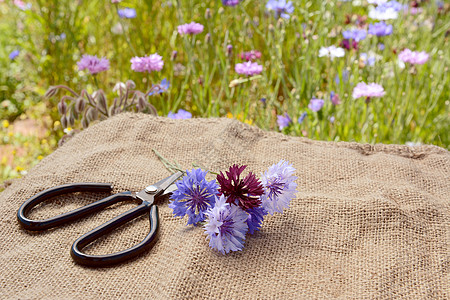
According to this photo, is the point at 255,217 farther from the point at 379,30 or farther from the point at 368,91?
the point at 379,30

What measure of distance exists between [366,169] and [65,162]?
0.69 meters

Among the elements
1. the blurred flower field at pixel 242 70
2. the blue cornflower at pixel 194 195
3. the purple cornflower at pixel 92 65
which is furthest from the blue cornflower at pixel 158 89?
the blue cornflower at pixel 194 195

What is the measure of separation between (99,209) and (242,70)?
0.79m

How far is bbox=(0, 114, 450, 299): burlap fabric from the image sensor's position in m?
0.70

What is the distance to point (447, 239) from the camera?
2.58 feet

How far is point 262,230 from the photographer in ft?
2.64

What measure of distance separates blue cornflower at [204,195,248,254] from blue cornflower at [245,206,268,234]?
0.02 m

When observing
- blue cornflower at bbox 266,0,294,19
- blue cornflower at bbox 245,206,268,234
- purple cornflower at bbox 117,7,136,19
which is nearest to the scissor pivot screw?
blue cornflower at bbox 245,206,268,234

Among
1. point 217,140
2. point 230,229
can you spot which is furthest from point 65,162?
point 230,229

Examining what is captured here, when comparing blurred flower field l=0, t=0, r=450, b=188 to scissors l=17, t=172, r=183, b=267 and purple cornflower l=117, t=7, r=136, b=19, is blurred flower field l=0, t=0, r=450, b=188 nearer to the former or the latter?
purple cornflower l=117, t=7, r=136, b=19

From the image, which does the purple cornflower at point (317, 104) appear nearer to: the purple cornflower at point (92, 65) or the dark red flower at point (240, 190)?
the purple cornflower at point (92, 65)

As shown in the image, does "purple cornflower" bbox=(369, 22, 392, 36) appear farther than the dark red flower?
Yes

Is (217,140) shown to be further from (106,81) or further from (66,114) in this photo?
(106,81)

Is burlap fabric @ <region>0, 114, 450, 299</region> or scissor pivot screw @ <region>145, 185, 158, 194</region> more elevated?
scissor pivot screw @ <region>145, 185, 158, 194</region>
